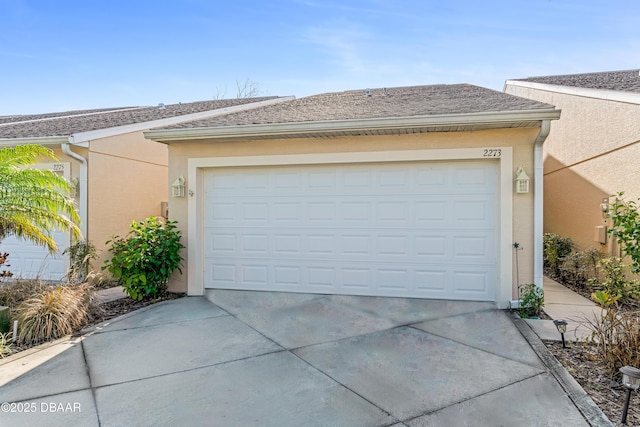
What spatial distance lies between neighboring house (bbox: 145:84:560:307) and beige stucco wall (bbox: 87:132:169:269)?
8.35 feet

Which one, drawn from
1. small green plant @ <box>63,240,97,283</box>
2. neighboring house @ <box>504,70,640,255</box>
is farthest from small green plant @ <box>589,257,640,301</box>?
small green plant @ <box>63,240,97,283</box>

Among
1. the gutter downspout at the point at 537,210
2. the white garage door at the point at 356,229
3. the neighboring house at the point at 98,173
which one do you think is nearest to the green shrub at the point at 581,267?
the gutter downspout at the point at 537,210

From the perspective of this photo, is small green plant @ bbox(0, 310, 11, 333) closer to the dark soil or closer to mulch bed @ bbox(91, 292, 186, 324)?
mulch bed @ bbox(91, 292, 186, 324)

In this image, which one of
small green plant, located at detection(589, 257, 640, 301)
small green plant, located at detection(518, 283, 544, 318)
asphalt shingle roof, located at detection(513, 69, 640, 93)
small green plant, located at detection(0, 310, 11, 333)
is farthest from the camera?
asphalt shingle roof, located at detection(513, 69, 640, 93)

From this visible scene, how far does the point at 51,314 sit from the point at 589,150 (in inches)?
426

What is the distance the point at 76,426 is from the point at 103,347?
1.76 meters

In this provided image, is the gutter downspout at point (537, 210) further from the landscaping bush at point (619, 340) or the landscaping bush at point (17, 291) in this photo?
the landscaping bush at point (17, 291)

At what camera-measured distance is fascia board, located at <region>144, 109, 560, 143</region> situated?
526cm

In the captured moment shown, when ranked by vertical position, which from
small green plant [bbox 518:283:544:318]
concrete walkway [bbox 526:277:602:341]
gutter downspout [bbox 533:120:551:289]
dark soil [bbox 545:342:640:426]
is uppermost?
gutter downspout [bbox 533:120:551:289]

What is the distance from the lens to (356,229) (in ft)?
20.5

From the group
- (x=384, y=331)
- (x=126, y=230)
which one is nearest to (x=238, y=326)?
(x=384, y=331)

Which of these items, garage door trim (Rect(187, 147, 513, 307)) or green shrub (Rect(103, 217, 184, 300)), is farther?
green shrub (Rect(103, 217, 184, 300))

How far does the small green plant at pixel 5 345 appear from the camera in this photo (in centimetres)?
417

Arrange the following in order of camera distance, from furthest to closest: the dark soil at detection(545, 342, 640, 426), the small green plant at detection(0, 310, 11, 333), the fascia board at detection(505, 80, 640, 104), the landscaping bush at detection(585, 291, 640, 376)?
1. the fascia board at detection(505, 80, 640, 104)
2. the small green plant at detection(0, 310, 11, 333)
3. the landscaping bush at detection(585, 291, 640, 376)
4. the dark soil at detection(545, 342, 640, 426)
